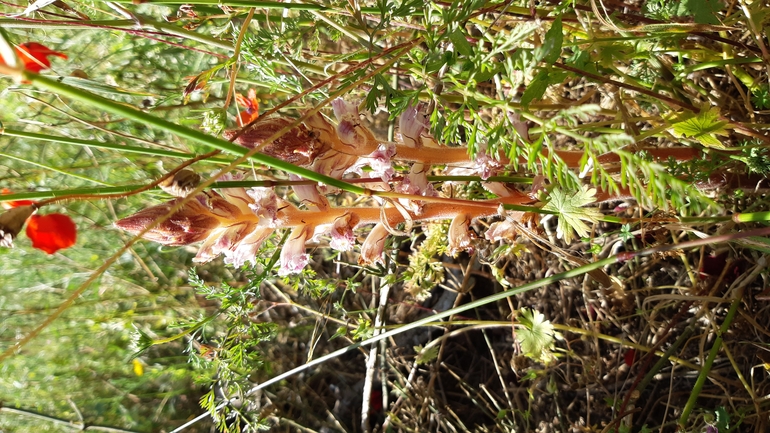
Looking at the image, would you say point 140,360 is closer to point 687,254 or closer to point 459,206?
point 459,206

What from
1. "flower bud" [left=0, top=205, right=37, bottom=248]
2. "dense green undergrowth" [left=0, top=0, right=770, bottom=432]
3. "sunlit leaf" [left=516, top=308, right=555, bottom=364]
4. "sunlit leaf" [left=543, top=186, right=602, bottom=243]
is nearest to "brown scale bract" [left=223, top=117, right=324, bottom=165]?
"dense green undergrowth" [left=0, top=0, right=770, bottom=432]

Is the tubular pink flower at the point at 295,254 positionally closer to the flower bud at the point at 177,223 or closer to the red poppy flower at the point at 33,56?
the flower bud at the point at 177,223

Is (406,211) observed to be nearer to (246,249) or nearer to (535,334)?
(246,249)

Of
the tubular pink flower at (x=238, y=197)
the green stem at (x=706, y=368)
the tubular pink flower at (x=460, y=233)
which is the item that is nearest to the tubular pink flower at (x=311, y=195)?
the tubular pink flower at (x=238, y=197)

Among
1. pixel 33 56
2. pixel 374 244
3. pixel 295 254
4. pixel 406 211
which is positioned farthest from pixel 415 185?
pixel 33 56

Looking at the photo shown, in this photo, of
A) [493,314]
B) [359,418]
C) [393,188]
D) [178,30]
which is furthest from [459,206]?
[359,418]

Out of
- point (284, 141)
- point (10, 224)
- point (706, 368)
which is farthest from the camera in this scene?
point (706, 368)
